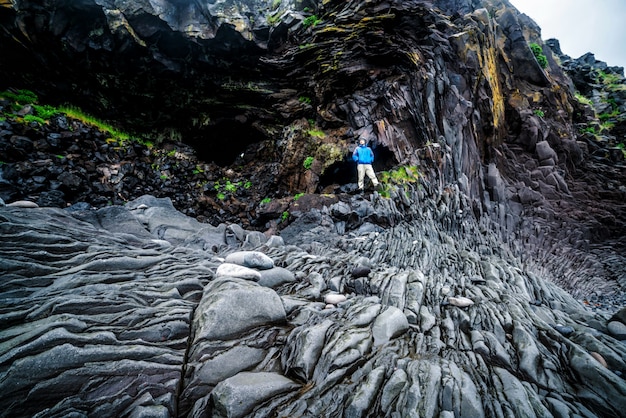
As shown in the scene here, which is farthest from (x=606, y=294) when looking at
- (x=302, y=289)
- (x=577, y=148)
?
(x=302, y=289)

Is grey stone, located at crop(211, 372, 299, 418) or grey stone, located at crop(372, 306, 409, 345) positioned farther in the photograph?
grey stone, located at crop(372, 306, 409, 345)

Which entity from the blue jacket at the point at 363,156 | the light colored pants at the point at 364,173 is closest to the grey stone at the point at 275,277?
the light colored pants at the point at 364,173

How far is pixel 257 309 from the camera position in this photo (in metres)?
3.01

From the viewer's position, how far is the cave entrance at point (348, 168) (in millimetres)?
12039

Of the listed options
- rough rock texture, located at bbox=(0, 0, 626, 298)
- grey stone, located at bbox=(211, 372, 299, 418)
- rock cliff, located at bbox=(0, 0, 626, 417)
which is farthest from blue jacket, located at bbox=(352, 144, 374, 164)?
grey stone, located at bbox=(211, 372, 299, 418)

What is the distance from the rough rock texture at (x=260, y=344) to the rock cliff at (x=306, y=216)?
2 centimetres

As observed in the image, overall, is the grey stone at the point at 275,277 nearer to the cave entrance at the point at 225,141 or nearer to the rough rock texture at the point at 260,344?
the rough rock texture at the point at 260,344

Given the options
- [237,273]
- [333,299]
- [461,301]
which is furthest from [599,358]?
[237,273]

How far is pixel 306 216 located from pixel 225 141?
38.2 ft

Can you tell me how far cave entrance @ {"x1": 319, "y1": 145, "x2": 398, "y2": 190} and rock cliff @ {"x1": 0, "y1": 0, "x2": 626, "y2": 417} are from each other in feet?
0.38

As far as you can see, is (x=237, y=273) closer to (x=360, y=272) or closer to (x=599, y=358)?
(x=360, y=272)

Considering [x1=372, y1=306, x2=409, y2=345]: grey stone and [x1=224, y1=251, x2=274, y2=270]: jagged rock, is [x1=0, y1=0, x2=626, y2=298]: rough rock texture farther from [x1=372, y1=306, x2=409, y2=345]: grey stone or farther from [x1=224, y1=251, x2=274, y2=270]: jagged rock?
[x1=372, y1=306, x2=409, y2=345]: grey stone

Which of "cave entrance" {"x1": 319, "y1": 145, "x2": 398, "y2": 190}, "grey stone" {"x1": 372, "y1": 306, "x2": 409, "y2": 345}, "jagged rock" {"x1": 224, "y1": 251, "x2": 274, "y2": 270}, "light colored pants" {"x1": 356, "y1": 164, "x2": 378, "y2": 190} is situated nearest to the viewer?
"grey stone" {"x1": 372, "y1": 306, "x2": 409, "y2": 345}

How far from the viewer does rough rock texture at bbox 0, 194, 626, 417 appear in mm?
2021
